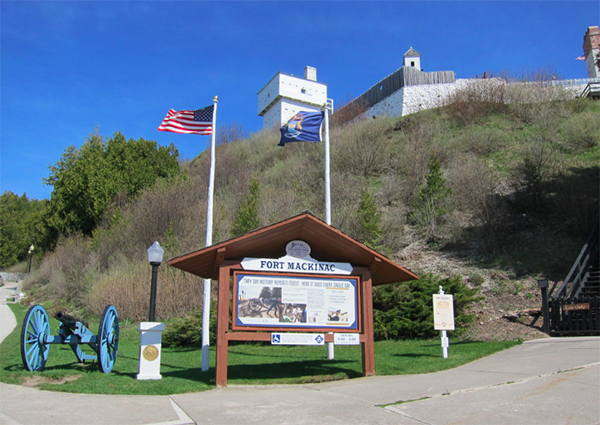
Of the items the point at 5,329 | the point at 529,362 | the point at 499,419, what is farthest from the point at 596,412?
the point at 5,329

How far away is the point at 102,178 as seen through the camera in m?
35.6

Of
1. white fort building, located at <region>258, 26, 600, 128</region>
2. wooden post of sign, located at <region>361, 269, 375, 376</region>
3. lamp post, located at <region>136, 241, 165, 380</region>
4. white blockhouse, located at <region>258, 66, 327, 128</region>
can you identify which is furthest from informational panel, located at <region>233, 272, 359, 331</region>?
white blockhouse, located at <region>258, 66, 327, 128</region>

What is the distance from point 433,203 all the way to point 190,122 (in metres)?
15.6

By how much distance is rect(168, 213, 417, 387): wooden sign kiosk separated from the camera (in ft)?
29.0

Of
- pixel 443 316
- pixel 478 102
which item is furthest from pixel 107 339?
pixel 478 102

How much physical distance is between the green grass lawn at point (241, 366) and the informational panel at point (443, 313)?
725mm

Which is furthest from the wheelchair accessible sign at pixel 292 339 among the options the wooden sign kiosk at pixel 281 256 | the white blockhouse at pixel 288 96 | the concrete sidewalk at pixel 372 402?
the white blockhouse at pixel 288 96

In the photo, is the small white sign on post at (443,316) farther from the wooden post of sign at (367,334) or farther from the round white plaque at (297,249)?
the round white plaque at (297,249)

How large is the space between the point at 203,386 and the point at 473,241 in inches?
730

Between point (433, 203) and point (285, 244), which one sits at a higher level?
point (433, 203)

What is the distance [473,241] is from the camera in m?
23.9

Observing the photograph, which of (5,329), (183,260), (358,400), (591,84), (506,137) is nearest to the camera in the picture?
(358,400)

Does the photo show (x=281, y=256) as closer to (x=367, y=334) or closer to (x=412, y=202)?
(x=367, y=334)

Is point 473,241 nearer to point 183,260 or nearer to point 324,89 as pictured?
point 183,260
